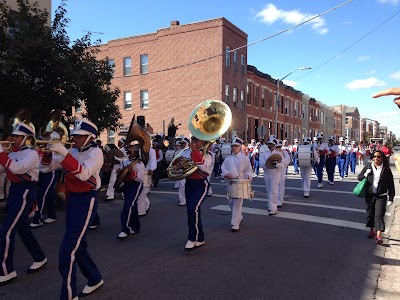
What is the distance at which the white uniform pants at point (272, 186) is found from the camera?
9.53m

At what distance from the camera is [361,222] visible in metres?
8.81

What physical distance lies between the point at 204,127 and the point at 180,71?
24810mm

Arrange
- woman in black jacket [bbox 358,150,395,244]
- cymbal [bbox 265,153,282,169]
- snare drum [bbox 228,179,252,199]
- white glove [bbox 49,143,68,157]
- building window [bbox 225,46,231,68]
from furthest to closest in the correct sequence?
building window [bbox 225,46,231,68], cymbal [bbox 265,153,282,169], snare drum [bbox 228,179,252,199], woman in black jacket [bbox 358,150,395,244], white glove [bbox 49,143,68,157]

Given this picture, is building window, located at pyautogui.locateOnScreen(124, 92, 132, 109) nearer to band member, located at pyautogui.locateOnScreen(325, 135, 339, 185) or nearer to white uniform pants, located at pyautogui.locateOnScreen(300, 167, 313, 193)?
band member, located at pyautogui.locateOnScreen(325, 135, 339, 185)

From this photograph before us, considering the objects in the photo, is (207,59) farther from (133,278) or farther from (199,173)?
(133,278)

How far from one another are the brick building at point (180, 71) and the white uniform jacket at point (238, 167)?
20814mm

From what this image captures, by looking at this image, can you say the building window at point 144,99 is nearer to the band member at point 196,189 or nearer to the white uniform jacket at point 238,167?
the white uniform jacket at point 238,167

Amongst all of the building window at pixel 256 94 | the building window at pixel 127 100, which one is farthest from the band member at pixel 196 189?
the building window at pixel 256 94

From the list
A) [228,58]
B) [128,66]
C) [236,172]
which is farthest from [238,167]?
[128,66]

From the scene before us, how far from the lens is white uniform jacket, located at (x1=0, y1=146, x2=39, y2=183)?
4992 millimetres

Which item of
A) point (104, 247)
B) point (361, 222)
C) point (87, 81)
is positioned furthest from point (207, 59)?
point (104, 247)

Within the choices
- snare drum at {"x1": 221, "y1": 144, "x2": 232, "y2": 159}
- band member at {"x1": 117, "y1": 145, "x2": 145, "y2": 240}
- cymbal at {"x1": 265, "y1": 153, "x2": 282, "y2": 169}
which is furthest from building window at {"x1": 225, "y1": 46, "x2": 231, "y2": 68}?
band member at {"x1": 117, "y1": 145, "x2": 145, "y2": 240}

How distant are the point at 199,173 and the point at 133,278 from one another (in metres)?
2.21

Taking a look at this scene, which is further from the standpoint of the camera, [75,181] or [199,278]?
[199,278]
